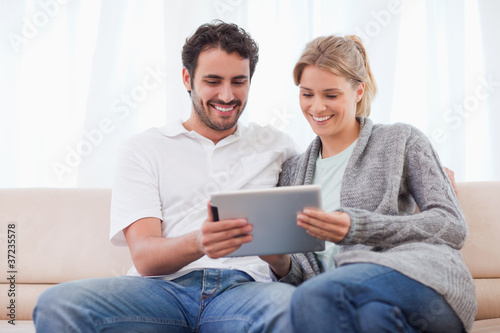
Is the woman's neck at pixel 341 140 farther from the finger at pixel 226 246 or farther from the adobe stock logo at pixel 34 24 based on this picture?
the adobe stock logo at pixel 34 24

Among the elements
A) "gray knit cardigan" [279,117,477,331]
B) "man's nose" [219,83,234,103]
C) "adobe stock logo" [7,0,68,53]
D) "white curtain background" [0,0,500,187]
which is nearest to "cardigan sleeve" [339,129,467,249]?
"gray knit cardigan" [279,117,477,331]

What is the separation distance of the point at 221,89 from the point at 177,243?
23.4 inches

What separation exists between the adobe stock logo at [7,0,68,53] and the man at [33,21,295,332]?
3.60 feet

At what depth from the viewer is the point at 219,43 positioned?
1779 millimetres

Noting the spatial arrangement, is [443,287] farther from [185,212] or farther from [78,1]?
[78,1]

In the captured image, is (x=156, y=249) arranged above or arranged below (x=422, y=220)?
below

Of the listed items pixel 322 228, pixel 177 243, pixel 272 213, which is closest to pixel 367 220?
pixel 322 228

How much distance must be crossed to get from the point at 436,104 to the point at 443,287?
1566 millimetres

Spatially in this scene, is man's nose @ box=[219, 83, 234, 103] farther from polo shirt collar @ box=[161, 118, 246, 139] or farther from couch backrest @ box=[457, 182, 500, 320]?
couch backrest @ box=[457, 182, 500, 320]

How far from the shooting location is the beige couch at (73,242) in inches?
72.3

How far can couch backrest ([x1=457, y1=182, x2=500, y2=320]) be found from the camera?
179 centimetres

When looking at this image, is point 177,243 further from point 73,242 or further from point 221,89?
point 73,242

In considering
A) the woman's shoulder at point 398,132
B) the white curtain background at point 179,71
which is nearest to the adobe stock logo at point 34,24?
the white curtain background at point 179,71

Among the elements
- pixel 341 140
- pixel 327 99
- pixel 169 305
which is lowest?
pixel 169 305
